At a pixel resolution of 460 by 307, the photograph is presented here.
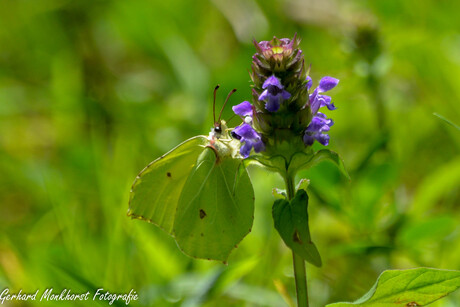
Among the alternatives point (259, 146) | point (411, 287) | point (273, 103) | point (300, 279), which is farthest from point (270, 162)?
point (411, 287)

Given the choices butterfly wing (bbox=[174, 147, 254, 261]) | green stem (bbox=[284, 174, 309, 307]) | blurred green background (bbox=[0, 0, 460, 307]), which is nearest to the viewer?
green stem (bbox=[284, 174, 309, 307])

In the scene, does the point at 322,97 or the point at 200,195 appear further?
the point at 200,195

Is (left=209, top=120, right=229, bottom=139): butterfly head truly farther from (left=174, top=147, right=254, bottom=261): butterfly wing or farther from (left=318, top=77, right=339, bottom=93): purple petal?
(left=318, top=77, right=339, bottom=93): purple petal

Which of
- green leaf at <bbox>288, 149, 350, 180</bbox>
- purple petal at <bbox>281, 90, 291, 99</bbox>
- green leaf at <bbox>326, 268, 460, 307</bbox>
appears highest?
purple petal at <bbox>281, 90, 291, 99</bbox>

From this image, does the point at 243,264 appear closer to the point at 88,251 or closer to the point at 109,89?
the point at 88,251

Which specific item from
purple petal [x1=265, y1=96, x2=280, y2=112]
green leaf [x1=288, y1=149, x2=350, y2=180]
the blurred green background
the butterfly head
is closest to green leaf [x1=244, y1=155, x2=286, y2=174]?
green leaf [x1=288, y1=149, x2=350, y2=180]

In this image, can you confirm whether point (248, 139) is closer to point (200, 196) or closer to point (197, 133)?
point (200, 196)
